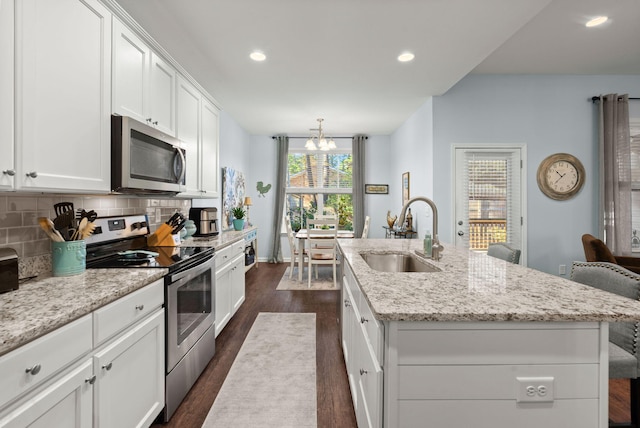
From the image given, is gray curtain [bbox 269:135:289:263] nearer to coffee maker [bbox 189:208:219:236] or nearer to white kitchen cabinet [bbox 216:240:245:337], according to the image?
white kitchen cabinet [bbox 216:240:245:337]

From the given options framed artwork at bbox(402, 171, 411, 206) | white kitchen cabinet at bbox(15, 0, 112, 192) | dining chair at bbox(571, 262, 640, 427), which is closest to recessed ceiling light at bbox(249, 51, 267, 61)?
white kitchen cabinet at bbox(15, 0, 112, 192)

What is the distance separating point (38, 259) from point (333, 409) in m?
1.86

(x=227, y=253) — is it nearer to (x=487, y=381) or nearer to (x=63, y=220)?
(x=63, y=220)

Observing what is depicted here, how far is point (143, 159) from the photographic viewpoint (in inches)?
72.8

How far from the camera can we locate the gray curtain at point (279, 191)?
6.35 m

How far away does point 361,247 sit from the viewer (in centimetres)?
237

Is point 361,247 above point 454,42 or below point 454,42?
below

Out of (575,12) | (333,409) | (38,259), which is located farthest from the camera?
(575,12)

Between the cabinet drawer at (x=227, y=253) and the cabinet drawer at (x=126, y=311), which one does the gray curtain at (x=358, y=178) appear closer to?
the cabinet drawer at (x=227, y=253)

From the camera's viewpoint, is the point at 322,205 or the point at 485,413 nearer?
the point at 485,413

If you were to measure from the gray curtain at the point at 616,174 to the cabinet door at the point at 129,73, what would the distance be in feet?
16.8

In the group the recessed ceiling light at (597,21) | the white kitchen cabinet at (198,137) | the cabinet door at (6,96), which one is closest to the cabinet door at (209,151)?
the white kitchen cabinet at (198,137)

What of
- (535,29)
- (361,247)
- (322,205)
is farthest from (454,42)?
(322,205)

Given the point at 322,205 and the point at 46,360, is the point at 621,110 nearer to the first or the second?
the point at 322,205
